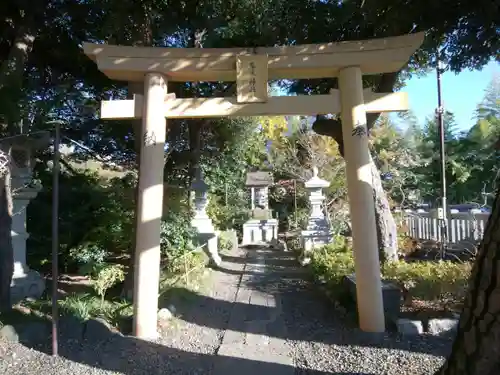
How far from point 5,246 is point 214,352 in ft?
10.1

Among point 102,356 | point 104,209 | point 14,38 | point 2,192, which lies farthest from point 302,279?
point 14,38

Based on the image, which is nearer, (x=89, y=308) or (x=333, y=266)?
(x=89, y=308)

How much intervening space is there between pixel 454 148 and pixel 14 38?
2374 centimetres

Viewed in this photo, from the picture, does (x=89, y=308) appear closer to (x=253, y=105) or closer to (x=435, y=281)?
(x=253, y=105)

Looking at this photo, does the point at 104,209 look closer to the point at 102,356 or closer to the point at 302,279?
the point at 302,279

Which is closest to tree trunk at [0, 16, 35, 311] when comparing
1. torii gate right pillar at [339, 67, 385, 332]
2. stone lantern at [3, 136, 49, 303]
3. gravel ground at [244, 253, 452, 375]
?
stone lantern at [3, 136, 49, 303]

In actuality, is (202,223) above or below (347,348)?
above

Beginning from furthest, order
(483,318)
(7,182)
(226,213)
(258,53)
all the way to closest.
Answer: (226,213)
(7,182)
(258,53)
(483,318)

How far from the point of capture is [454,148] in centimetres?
2481

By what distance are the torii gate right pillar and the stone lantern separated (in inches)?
183

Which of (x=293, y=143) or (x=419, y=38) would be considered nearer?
(x=419, y=38)

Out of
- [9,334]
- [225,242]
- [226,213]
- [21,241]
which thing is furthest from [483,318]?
[226,213]

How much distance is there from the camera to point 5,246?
5648 millimetres

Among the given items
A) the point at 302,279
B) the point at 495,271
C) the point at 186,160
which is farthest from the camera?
the point at 186,160
